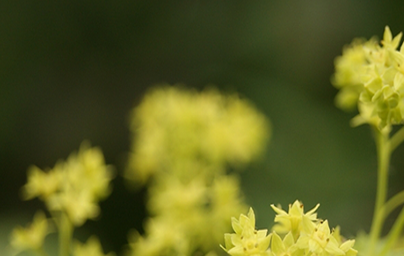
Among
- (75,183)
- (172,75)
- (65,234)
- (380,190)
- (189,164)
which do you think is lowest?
(380,190)

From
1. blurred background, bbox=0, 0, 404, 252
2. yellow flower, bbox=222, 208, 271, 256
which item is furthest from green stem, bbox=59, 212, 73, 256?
blurred background, bbox=0, 0, 404, 252

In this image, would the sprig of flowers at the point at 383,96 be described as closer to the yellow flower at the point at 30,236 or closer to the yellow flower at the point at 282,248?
the yellow flower at the point at 282,248

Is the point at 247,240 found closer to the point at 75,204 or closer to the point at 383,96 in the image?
the point at 383,96

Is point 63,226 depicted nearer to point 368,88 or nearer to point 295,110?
point 368,88

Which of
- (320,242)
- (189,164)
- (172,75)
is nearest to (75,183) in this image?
(189,164)

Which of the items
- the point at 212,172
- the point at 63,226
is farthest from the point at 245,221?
the point at 212,172

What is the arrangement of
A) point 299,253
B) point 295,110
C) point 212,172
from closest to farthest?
point 299,253
point 212,172
point 295,110
